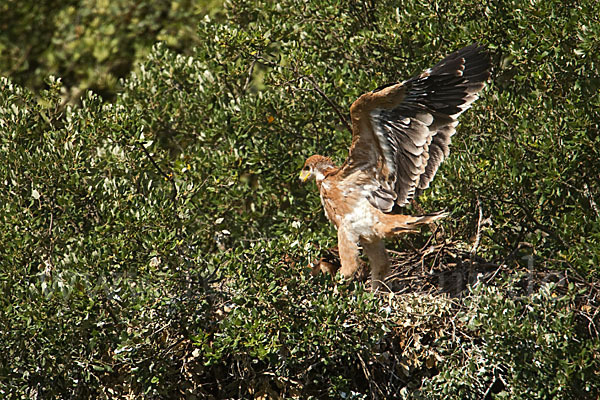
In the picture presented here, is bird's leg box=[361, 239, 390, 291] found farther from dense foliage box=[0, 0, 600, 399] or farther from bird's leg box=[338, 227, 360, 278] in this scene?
dense foliage box=[0, 0, 600, 399]

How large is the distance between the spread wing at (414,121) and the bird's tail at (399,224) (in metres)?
0.22

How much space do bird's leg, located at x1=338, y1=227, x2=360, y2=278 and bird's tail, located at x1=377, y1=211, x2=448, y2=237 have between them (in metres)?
0.22

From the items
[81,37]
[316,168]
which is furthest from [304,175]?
[81,37]

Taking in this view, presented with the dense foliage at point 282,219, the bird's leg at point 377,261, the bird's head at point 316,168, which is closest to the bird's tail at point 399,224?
the bird's leg at point 377,261

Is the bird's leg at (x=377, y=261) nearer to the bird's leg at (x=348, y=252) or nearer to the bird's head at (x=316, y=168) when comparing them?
the bird's leg at (x=348, y=252)

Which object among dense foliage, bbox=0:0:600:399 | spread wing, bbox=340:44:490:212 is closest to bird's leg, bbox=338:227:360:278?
dense foliage, bbox=0:0:600:399

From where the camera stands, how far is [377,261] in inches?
219

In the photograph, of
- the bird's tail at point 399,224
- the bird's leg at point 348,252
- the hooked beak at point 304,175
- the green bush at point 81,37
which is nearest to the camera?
the bird's tail at point 399,224

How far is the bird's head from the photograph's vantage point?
5.85 meters

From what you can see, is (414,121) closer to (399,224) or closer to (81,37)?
(399,224)

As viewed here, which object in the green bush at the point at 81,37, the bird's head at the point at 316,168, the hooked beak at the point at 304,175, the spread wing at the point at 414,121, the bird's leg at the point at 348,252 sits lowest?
the green bush at the point at 81,37

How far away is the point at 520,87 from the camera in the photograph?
629 centimetres

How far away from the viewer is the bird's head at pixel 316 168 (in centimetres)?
585

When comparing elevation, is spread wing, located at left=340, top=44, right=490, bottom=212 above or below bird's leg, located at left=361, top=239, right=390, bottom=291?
above
